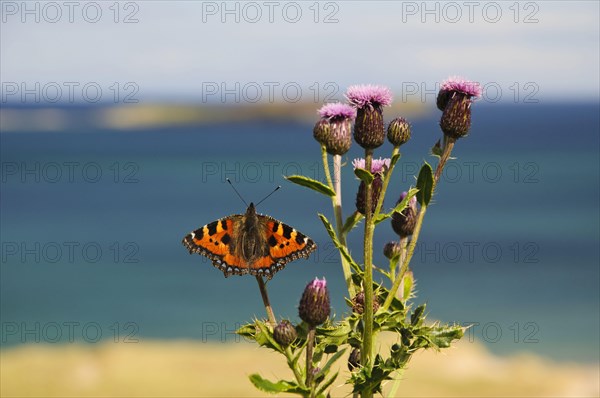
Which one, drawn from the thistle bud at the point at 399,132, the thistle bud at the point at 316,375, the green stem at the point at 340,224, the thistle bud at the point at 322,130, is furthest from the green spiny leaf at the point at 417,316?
the thistle bud at the point at 322,130

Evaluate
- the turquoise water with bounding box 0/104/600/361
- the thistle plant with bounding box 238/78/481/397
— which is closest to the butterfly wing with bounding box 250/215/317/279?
the thistle plant with bounding box 238/78/481/397

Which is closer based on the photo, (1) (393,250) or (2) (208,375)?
(1) (393,250)

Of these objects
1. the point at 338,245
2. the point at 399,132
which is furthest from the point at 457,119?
the point at 338,245

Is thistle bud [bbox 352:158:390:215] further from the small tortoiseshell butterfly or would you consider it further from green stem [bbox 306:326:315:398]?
green stem [bbox 306:326:315:398]

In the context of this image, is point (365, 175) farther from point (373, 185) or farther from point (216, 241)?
point (216, 241)

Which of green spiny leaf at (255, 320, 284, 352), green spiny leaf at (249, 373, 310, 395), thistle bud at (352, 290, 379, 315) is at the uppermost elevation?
thistle bud at (352, 290, 379, 315)

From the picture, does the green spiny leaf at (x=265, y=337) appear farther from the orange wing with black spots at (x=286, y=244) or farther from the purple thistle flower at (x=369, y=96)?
the purple thistle flower at (x=369, y=96)

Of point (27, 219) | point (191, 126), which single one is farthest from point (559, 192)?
point (191, 126)
